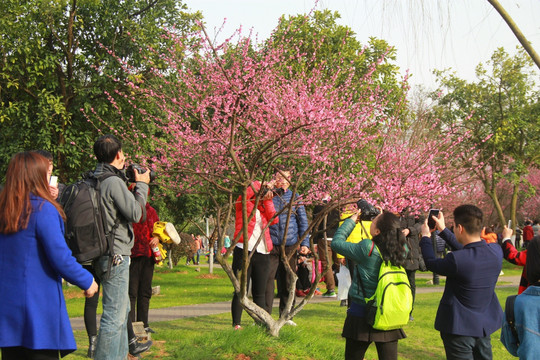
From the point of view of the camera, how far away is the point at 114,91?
14.1 metres

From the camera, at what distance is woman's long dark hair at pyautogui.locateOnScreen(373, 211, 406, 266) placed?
179 inches

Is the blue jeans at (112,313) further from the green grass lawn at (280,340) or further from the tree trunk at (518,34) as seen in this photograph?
the tree trunk at (518,34)

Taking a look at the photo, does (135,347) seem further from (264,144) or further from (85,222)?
(264,144)

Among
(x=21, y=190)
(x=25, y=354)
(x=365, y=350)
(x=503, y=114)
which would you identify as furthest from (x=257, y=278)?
(x=503, y=114)

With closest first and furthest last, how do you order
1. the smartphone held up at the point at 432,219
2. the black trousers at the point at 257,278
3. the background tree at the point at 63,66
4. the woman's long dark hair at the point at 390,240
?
the woman's long dark hair at the point at 390,240, the smartphone held up at the point at 432,219, the black trousers at the point at 257,278, the background tree at the point at 63,66

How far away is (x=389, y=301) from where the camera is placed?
175 inches

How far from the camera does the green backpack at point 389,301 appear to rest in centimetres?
442

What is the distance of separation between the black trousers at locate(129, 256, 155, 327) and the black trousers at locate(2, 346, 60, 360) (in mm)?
3328

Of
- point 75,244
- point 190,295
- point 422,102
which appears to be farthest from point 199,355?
point 422,102

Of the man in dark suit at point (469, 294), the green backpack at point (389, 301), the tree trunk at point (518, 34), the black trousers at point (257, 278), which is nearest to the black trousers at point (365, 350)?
the green backpack at point (389, 301)

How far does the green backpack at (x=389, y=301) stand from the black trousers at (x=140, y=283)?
3.24 m

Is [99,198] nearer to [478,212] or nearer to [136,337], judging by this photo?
[136,337]

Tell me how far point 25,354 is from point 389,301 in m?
2.57

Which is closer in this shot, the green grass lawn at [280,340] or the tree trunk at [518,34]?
the tree trunk at [518,34]
